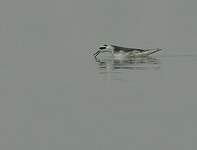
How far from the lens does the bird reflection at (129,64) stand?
34781 millimetres

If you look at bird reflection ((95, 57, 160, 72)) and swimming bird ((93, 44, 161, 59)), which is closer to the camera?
bird reflection ((95, 57, 160, 72))

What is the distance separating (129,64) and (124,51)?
3.75 meters

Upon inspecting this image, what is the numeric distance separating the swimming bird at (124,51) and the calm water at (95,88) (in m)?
0.63

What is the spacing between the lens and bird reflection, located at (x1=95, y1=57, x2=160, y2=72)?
3478 cm

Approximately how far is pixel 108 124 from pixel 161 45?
778 inches

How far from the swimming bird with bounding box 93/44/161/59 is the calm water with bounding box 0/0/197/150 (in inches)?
24.8

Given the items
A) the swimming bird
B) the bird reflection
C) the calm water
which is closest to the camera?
the calm water

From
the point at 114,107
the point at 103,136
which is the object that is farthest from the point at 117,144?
the point at 114,107

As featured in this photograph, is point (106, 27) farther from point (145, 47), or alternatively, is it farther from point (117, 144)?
point (117, 144)

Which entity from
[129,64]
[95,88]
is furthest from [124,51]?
[95,88]

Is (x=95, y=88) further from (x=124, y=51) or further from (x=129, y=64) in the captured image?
(x=124, y=51)

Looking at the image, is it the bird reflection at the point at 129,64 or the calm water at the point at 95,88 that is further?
the bird reflection at the point at 129,64

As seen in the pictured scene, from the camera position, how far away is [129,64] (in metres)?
36.4

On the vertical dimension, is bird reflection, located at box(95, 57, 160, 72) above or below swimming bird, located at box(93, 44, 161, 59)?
below
